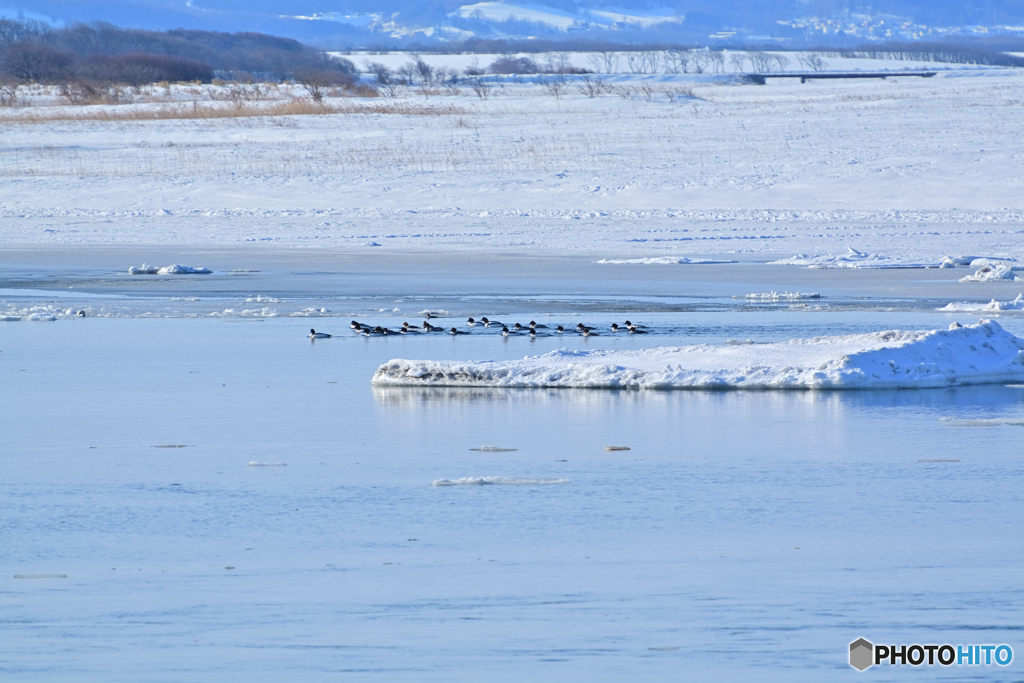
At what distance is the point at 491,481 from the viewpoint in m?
5.73

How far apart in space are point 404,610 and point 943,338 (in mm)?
5075

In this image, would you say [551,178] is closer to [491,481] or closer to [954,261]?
[954,261]

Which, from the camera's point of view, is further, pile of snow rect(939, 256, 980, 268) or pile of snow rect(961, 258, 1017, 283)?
pile of snow rect(939, 256, 980, 268)

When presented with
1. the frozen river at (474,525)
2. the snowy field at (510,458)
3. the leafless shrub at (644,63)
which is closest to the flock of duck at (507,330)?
the snowy field at (510,458)

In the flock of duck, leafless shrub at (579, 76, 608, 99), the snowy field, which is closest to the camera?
the snowy field

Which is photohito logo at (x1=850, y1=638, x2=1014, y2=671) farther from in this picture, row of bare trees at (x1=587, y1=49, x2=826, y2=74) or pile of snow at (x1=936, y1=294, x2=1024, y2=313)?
row of bare trees at (x1=587, y1=49, x2=826, y2=74)

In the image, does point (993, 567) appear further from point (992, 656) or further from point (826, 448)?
point (826, 448)

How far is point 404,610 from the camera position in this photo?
4.13 metres

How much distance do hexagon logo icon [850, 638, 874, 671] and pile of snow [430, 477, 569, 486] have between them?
82.1 inches

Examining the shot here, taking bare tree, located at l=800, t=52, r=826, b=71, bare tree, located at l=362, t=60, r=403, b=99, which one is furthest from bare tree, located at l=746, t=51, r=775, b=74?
bare tree, located at l=362, t=60, r=403, b=99

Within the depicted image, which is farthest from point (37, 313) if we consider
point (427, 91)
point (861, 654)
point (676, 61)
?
point (676, 61)

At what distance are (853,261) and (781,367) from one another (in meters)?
8.92

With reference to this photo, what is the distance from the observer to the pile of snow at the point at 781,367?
8008 millimetres

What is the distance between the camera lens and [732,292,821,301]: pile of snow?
43.2 ft
